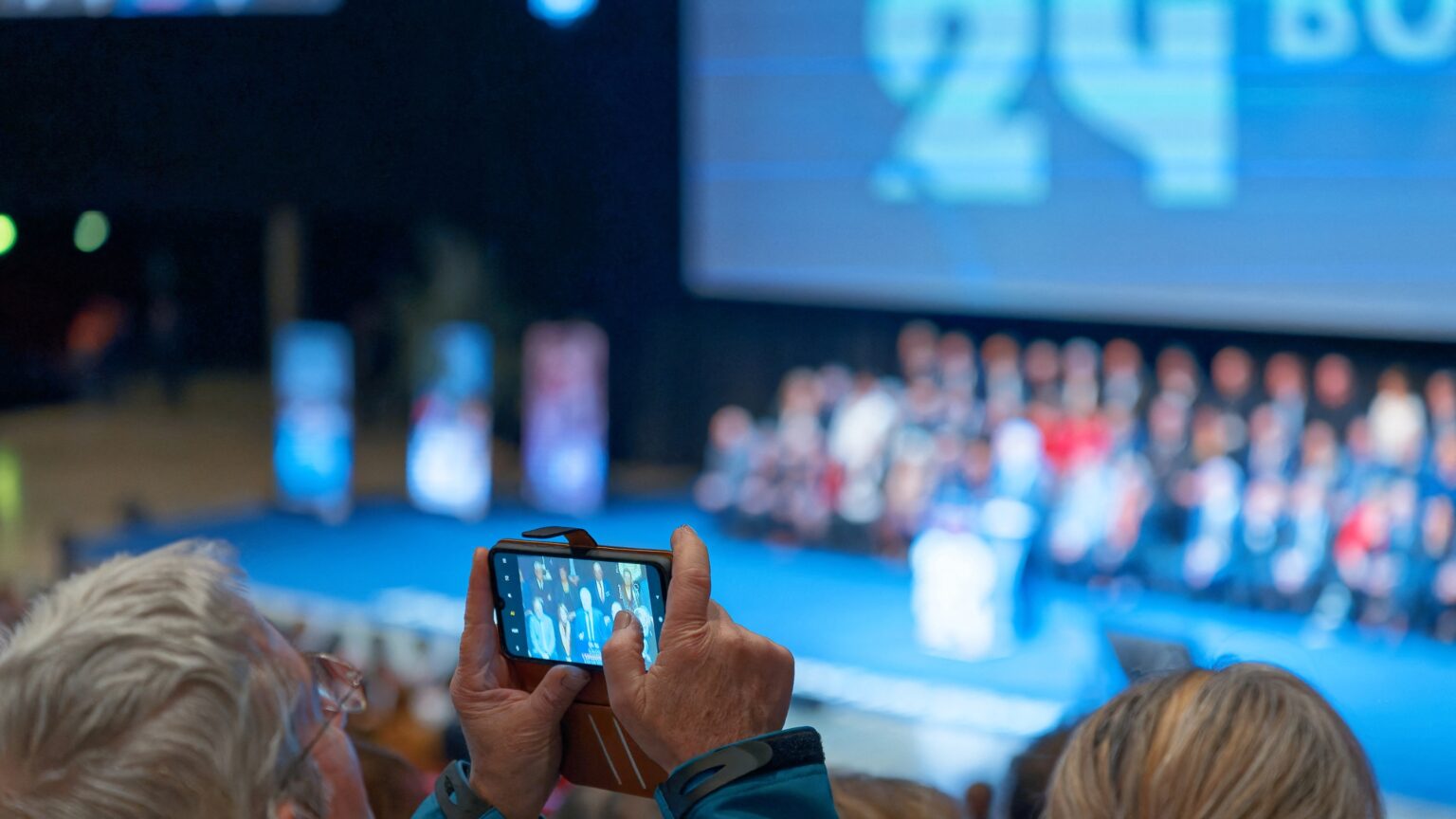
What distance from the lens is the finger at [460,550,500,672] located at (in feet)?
3.66

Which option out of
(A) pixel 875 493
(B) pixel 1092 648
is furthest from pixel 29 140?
(B) pixel 1092 648

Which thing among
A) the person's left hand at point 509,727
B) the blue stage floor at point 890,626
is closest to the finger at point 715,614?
the person's left hand at point 509,727

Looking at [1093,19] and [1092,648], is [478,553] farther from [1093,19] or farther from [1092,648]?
[1093,19]

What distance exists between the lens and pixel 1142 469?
22.9ft

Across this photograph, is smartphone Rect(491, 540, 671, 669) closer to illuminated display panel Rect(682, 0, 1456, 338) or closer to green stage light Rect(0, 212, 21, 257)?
illuminated display panel Rect(682, 0, 1456, 338)

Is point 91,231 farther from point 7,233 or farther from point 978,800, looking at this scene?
point 978,800

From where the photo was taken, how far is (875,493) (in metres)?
7.64

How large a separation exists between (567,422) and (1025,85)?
11.3 ft

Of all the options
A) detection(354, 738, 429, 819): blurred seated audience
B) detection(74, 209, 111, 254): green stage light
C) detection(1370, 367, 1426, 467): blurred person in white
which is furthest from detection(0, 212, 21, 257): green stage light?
detection(354, 738, 429, 819): blurred seated audience

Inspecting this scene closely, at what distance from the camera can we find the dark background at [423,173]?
25.1 ft

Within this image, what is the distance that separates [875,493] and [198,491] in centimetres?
436

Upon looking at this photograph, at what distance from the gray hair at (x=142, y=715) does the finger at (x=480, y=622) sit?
0.15 metres

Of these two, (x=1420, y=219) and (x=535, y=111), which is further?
(x=535, y=111)

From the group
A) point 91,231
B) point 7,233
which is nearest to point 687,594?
point 7,233
